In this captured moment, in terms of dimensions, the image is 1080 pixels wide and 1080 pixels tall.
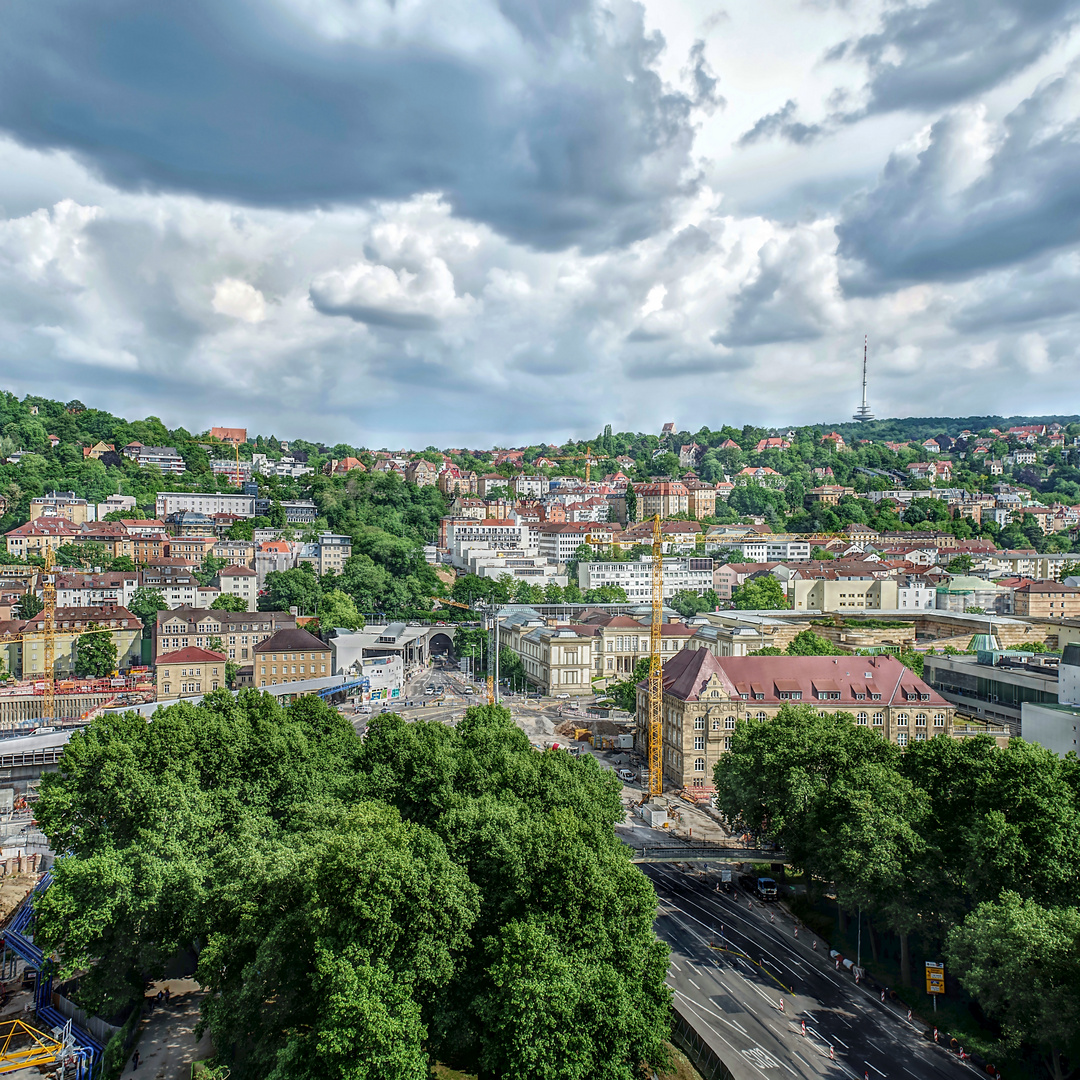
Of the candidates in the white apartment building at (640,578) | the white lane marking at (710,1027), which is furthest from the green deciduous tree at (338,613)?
the white lane marking at (710,1027)

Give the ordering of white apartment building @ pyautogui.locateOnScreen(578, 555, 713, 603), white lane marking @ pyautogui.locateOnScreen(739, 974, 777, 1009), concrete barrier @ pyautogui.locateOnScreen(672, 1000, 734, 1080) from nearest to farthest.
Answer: concrete barrier @ pyautogui.locateOnScreen(672, 1000, 734, 1080), white lane marking @ pyautogui.locateOnScreen(739, 974, 777, 1009), white apartment building @ pyautogui.locateOnScreen(578, 555, 713, 603)

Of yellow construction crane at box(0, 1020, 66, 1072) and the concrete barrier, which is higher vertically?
the concrete barrier

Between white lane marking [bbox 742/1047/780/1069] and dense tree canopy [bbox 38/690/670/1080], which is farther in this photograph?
white lane marking [bbox 742/1047/780/1069]

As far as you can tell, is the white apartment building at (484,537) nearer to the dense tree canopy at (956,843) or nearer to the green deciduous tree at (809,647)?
the green deciduous tree at (809,647)

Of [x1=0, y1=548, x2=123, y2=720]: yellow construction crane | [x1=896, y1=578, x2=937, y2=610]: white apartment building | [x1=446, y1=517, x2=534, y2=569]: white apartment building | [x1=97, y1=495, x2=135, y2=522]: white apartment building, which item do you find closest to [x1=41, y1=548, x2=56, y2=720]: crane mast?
[x1=0, y1=548, x2=123, y2=720]: yellow construction crane

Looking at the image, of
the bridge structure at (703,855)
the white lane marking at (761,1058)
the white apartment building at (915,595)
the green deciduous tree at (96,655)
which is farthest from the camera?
the white apartment building at (915,595)

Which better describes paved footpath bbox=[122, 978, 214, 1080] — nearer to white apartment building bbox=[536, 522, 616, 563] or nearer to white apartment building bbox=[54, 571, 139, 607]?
white apartment building bbox=[54, 571, 139, 607]

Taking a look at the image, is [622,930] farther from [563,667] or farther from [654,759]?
[563,667]
